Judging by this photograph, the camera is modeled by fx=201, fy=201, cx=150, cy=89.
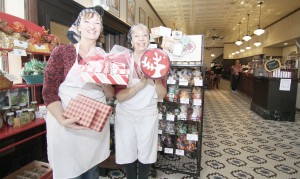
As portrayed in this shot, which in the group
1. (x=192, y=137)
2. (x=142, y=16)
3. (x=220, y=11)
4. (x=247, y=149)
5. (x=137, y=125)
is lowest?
(x=247, y=149)

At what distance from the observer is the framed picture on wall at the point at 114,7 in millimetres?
4265

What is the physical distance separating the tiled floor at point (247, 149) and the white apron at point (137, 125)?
40.0 inches

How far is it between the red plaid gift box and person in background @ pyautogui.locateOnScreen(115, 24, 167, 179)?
1.23 ft

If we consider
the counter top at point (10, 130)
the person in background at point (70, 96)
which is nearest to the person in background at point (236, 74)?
the counter top at point (10, 130)

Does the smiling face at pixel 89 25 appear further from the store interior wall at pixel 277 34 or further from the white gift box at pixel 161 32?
the store interior wall at pixel 277 34

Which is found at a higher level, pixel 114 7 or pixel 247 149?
pixel 114 7

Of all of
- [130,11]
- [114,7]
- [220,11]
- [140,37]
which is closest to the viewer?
[140,37]

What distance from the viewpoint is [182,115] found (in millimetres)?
2393

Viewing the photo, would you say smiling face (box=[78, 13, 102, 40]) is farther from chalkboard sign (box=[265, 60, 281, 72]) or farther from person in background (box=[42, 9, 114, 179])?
chalkboard sign (box=[265, 60, 281, 72])

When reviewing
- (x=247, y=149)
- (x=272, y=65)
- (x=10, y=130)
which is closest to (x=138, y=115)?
(x=10, y=130)

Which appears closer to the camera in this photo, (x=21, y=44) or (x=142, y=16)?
(x=21, y=44)

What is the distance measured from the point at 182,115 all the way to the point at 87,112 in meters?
1.51

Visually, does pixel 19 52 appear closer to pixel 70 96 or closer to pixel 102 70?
pixel 70 96

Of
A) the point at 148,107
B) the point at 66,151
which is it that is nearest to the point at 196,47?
the point at 148,107
